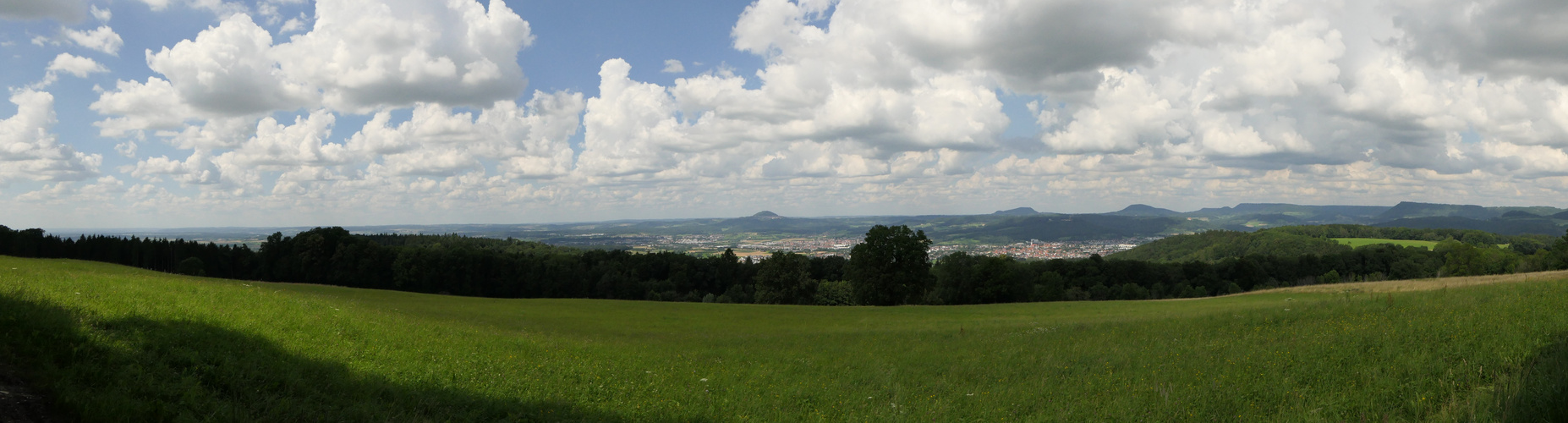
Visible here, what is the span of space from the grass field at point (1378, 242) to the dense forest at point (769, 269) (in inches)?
468

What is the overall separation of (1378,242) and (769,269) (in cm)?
13178

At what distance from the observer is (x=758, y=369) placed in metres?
14.9

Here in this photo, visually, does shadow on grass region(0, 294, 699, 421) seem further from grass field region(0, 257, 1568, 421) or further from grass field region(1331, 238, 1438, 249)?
grass field region(1331, 238, 1438, 249)

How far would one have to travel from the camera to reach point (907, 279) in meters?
62.5

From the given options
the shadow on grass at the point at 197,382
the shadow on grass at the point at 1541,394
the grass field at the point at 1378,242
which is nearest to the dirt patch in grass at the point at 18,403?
the shadow on grass at the point at 197,382

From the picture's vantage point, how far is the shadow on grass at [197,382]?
6.68m

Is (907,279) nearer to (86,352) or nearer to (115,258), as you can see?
(86,352)

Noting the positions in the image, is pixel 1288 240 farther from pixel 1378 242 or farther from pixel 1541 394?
pixel 1541 394

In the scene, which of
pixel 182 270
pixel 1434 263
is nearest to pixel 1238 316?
pixel 182 270

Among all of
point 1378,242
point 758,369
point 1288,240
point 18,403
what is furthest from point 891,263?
point 1378,242

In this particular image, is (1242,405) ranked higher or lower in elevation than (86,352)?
lower

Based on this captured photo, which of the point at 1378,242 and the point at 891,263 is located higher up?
the point at 891,263

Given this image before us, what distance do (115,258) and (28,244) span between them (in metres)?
13.9

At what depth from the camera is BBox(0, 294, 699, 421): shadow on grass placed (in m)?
6.68
